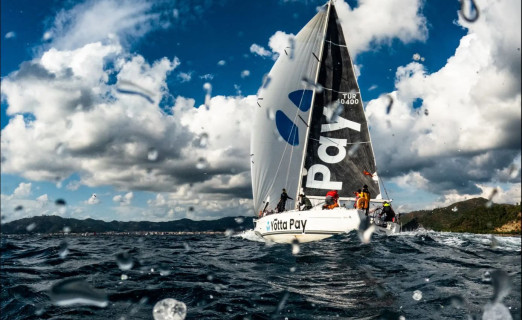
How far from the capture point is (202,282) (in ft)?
21.7

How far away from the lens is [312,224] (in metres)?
12.6

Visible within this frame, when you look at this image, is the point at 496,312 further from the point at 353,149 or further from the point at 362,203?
the point at 353,149

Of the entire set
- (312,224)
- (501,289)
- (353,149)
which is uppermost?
(353,149)

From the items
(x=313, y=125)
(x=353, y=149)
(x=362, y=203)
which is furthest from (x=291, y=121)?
(x=362, y=203)

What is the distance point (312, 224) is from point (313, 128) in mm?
6981

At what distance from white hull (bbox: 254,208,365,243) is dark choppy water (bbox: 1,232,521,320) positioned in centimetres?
178

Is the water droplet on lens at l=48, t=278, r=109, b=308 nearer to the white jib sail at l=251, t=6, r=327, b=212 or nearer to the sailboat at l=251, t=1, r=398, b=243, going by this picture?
the sailboat at l=251, t=1, r=398, b=243

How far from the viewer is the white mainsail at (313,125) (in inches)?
714

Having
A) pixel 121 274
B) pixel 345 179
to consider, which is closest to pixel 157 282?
pixel 121 274

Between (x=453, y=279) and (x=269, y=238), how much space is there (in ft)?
31.1

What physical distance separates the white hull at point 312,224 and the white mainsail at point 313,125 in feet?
11.9

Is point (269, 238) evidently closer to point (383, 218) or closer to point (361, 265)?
point (383, 218)

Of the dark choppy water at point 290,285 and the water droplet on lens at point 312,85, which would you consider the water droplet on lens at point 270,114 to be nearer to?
the water droplet on lens at point 312,85

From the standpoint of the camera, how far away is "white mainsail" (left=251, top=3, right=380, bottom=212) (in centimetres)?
A: 1814
